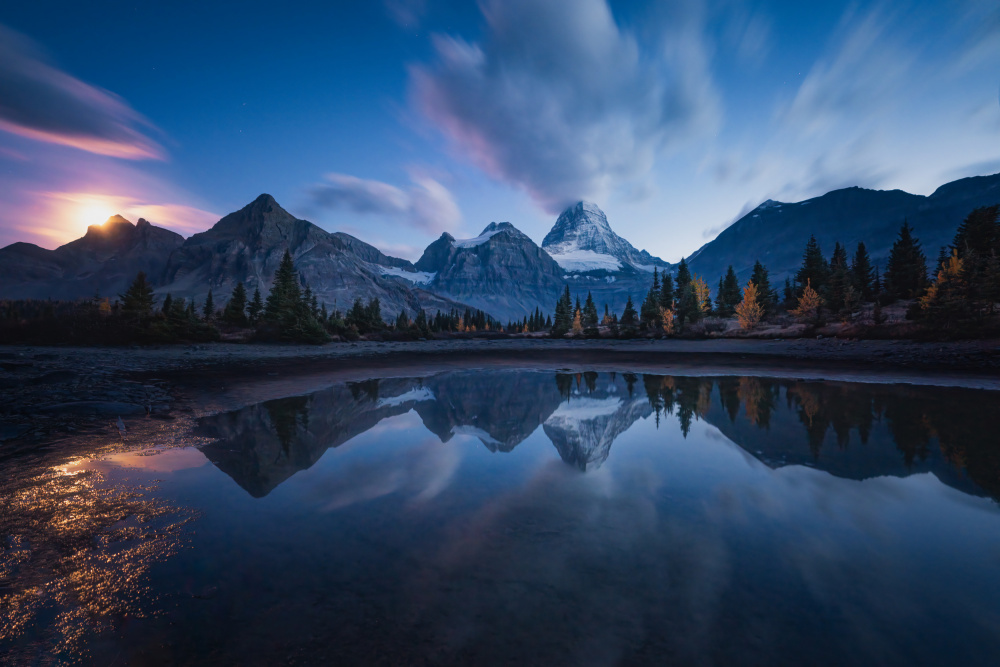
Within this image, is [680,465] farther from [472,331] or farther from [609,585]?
[472,331]

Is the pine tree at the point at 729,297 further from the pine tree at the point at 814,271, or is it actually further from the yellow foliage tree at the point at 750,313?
the yellow foliage tree at the point at 750,313

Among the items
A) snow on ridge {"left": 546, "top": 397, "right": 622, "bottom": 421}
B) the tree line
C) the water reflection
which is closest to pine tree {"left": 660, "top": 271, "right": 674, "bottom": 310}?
the tree line

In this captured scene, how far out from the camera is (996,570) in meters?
5.94

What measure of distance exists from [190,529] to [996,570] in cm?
1365

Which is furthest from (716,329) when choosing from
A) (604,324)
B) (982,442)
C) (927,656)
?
(927,656)

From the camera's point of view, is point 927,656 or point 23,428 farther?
point 23,428

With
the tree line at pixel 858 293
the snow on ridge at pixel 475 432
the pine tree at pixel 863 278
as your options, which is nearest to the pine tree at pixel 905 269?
the tree line at pixel 858 293

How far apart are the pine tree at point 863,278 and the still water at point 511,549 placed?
81.7 metres

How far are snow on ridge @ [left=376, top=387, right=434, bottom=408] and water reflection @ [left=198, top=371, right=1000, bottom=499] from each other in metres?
0.06

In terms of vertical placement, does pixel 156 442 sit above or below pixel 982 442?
below

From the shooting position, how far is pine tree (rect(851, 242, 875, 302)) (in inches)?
2876

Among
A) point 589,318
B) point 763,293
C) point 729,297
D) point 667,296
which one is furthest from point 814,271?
point 589,318

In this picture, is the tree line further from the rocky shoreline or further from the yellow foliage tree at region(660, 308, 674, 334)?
the rocky shoreline

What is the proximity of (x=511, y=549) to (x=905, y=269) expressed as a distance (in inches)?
3814
